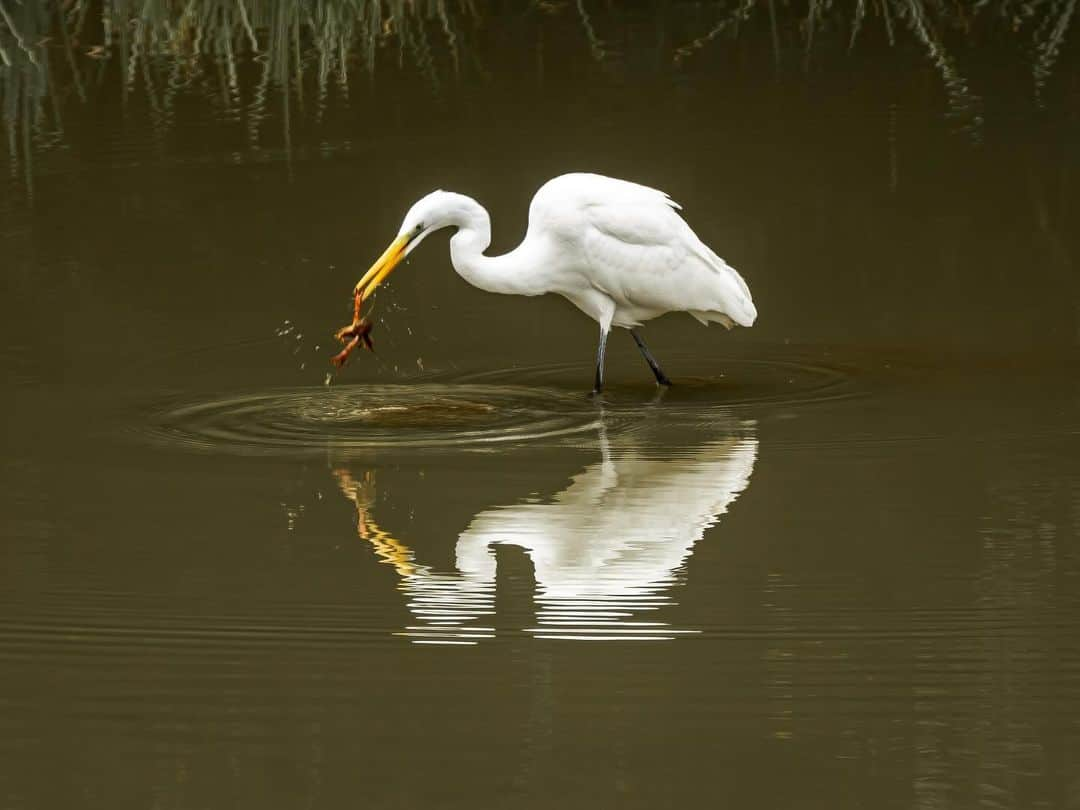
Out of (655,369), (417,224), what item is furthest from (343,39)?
(417,224)

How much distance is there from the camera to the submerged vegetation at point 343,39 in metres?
14.3

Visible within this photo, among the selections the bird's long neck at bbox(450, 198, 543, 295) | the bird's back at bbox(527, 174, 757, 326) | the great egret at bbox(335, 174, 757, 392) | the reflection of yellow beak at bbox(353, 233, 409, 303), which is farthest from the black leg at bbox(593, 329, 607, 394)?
the reflection of yellow beak at bbox(353, 233, 409, 303)

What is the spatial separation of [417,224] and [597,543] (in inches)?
91.4

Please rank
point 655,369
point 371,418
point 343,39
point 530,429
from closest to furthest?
point 530,429 < point 371,418 < point 655,369 < point 343,39

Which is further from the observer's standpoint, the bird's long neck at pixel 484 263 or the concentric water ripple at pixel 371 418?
the bird's long neck at pixel 484 263

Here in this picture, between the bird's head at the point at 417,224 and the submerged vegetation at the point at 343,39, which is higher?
the submerged vegetation at the point at 343,39

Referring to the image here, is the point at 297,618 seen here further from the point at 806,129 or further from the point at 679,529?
the point at 806,129

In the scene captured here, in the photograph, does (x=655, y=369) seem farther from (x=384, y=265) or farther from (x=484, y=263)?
(x=384, y=265)

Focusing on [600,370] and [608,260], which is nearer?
[600,370]

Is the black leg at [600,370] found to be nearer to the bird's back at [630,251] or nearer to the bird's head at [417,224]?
the bird's back at [630,251]

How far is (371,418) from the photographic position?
811cm

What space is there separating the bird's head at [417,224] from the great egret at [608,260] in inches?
3.1

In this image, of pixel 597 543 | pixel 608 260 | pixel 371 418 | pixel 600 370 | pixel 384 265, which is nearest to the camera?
pixel 597 543

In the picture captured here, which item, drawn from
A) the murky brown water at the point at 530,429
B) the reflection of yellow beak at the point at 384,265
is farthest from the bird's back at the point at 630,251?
the reflection of yellow beak at the point at 384,265
